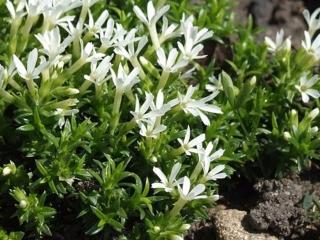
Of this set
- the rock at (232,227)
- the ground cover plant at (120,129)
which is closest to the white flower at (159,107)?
the ground cover plant at (120,129)

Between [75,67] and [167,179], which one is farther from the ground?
[75,67]

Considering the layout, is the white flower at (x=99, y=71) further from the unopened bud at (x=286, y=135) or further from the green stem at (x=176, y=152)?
the unopened bud at (x=286, y=135)

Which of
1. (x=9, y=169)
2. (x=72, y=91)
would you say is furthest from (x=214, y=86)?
(x=9, y=169)

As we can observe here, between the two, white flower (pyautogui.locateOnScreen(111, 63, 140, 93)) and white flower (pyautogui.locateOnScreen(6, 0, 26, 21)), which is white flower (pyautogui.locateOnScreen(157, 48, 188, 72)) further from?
white flower (pyautogui.locateOnScreen(6, 0, 26, 21))

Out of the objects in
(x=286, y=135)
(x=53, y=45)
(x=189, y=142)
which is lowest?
(x=286, y=135)

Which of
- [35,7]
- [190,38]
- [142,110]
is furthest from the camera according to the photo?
[190,38]

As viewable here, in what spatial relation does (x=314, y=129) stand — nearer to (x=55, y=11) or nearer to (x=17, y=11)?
(x=55, y=11)

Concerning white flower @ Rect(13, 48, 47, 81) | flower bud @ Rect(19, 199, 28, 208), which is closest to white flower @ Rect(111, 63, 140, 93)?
white flower @ Rect(13, 48, 47, 81)
